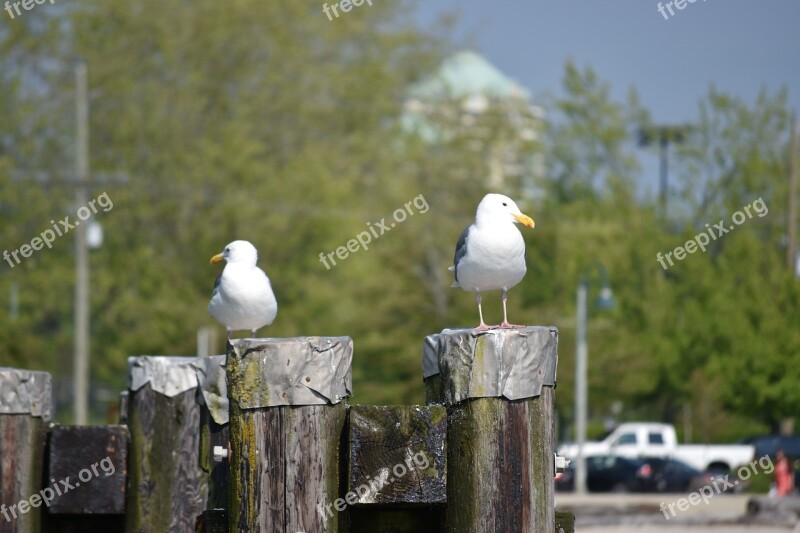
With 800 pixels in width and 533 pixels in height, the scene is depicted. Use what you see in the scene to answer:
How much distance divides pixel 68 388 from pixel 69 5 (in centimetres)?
1034

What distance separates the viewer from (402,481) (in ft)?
16.9

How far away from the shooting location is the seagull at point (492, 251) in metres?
6.77

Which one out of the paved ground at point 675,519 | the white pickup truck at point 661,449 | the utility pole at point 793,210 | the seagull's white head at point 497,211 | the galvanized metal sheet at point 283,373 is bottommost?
the paved ground at point 675,519

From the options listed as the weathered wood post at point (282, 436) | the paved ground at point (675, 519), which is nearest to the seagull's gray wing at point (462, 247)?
the weathered wood post at point (282, 436)

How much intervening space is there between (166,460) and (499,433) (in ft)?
9.15

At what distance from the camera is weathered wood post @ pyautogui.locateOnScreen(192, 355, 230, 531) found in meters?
6.42

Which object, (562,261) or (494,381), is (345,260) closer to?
(562,261)

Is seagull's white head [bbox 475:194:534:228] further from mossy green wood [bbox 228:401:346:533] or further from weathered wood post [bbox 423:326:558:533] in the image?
mossy green wood [bbox 228:401:346:533]

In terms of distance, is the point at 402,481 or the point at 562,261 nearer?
the point at 402,481

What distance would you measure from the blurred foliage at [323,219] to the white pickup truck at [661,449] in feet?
3.95

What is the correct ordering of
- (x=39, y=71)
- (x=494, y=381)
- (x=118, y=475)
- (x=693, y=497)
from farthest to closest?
(x=39, y=71) → (x=693, y=497) → (x=118, y=475) → (x=494, y=381)

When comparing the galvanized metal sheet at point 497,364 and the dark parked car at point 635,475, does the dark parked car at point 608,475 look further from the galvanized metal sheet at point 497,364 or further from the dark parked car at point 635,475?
the galvanized metal sheet at point 497,364

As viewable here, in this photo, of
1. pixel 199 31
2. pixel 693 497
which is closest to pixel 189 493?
pixel 693 497

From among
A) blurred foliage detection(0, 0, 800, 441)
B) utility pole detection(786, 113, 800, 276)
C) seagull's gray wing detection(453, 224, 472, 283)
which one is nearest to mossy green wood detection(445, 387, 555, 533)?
seagull's gray wing detection(453, 224, 472, 283)
